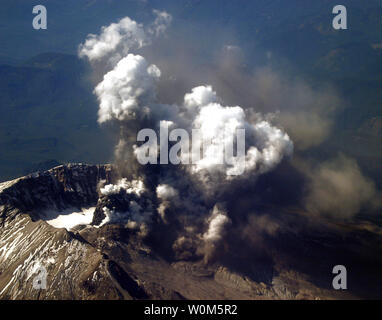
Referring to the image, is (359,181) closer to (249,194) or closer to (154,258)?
(249,194)

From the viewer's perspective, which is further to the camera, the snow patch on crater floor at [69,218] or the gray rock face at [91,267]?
the snow patch on crater floor at [69,218]

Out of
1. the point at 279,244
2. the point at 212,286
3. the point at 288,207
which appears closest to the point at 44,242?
the point at 212,286

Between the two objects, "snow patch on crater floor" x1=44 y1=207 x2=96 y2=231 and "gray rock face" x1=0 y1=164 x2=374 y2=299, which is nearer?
"gray rock face" x1=0 y1=164 x2=374 y2=299

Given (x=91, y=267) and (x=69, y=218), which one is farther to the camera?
(x=69, y=218)

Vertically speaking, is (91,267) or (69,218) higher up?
(69,218)
